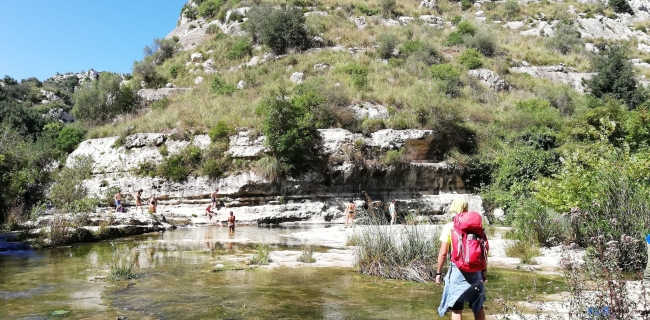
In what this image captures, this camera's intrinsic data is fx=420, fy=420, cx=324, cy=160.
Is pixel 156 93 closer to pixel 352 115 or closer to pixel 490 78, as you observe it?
pixel 352 115

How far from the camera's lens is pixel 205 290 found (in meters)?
7.02

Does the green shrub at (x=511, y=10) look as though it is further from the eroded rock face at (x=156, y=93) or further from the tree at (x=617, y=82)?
the eroded rock face at (x=156, y=93)

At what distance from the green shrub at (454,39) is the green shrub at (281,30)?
14.7 metres

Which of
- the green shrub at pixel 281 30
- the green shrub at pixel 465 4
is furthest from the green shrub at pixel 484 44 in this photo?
the green shrub at pixel 465 4

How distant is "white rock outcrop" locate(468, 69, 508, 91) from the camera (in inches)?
1387

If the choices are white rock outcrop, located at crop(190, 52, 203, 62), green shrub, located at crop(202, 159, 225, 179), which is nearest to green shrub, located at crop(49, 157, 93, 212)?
green shrub, located at crop(202, 159, 225, 179)

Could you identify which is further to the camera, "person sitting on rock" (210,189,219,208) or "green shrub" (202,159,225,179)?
"green shrub" (202,159,225,179)

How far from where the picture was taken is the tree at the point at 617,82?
1291 inches

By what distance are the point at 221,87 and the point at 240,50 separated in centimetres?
833

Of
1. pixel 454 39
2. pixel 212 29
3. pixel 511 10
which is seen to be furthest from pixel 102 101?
pixel 511 10

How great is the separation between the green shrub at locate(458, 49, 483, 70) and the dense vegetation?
0.13 meters

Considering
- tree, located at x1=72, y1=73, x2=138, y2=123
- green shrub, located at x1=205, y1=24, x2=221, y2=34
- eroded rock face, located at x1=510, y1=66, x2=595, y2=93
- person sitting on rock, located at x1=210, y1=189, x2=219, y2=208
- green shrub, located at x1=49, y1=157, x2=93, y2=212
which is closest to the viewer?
green shrub, located at x1=49, y1=157, x2=93, y2=212

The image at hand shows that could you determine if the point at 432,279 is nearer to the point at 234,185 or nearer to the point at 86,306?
the point at 86,306

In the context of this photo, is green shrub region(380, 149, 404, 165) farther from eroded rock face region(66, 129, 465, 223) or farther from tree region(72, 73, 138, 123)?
tree region(72, 73, 138, 123)
